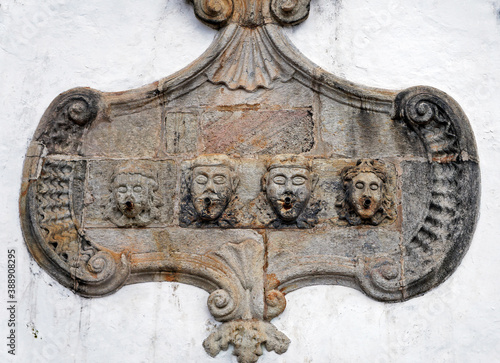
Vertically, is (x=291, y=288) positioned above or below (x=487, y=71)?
below

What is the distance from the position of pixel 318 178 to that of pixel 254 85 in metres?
0.82

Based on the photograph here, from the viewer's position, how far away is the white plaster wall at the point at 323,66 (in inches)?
196

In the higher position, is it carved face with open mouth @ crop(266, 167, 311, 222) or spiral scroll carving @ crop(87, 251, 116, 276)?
carved face with open mouth @ crop(266, 167, 311, 222)

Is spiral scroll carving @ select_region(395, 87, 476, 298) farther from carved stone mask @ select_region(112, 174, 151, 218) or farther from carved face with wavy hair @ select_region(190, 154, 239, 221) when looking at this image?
carved stone mask @ select_region(112, 174, 151, 218)

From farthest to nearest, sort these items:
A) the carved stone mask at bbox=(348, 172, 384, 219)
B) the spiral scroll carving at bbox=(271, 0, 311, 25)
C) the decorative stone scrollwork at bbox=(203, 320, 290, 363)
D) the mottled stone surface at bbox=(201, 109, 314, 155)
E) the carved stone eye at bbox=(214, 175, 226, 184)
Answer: the spiral scroll carving at bbox=(271, 0, 311, 25) → the mottled stone surface at bbox=(201, 109, 314, 155) → the carved stone eye at bbox=(214, 175, 226, 184) → the carved stone mask at bbox=(348, 172, 384, 219) → the decorative stone scrollwork at bbox=(203, 320, 290, 363)

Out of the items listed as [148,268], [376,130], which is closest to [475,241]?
[376,130]

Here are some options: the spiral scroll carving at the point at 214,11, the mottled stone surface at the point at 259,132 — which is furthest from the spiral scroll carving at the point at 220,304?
the spiral scroll carving at the point at 214,11

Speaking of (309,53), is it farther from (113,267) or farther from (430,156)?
(113,267)

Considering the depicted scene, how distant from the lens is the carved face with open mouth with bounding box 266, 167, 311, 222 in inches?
203

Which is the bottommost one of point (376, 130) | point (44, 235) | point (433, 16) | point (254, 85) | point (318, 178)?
point (44, 235)

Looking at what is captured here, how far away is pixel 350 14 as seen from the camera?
5551mm

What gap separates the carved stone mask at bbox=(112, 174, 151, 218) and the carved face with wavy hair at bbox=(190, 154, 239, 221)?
333 millimetres

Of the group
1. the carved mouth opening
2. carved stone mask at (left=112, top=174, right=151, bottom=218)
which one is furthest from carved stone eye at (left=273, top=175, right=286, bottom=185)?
carved stone mask at (left=112, top=174, right=151, bottom=218)

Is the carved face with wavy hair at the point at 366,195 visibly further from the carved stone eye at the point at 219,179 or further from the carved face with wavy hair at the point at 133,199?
the carved face with wavy hair at the point at 133,199
